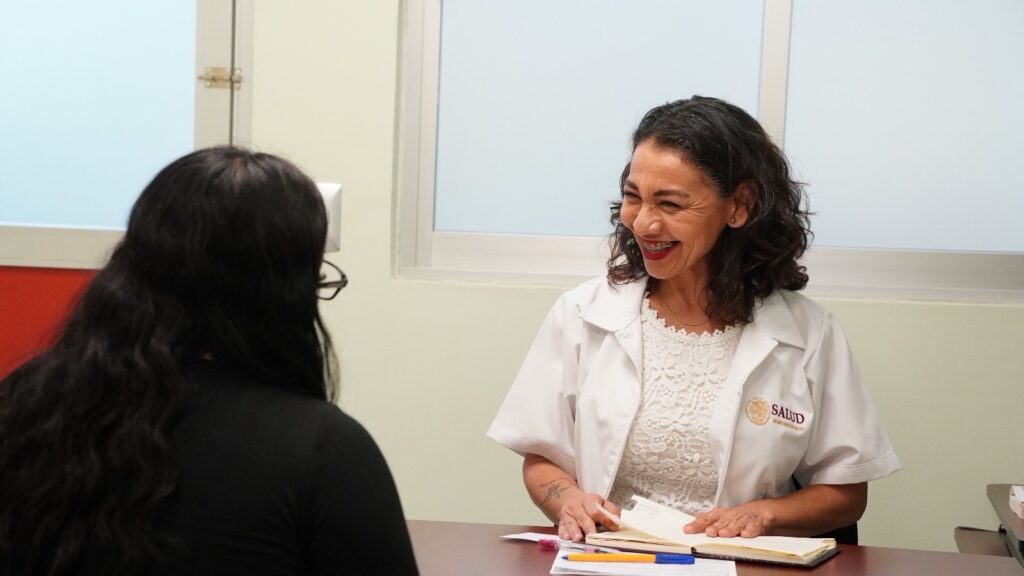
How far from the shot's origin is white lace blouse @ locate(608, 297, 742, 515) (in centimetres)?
208

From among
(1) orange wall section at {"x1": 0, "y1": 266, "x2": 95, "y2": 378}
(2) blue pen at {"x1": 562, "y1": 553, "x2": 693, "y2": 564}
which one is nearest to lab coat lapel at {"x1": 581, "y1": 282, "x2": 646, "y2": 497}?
(2) blue pen at {"x1": 562, "y1": 553, "x2": 693, "y2": 564}

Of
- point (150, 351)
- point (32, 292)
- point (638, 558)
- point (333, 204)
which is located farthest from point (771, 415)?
point (32, 292)

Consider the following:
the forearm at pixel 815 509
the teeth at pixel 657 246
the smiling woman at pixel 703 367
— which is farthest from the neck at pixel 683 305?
the forearm at pixel 815 509

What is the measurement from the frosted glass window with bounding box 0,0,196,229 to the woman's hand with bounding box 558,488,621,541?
68.7 inches

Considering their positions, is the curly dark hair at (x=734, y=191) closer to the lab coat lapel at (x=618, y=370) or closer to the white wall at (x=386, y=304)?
the lab coat lapel at (x=618, y=370)

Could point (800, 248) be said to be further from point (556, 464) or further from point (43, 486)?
point (43, 486)

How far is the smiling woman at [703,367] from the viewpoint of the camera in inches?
82.0

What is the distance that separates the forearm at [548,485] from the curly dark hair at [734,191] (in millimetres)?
449

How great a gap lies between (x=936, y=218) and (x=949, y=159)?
15 centimetres

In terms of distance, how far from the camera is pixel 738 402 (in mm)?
2070

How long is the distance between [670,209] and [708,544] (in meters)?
0.72

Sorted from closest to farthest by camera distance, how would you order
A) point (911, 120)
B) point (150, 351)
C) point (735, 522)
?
point (150, 351)
point (735, 522)
point (911, 120)

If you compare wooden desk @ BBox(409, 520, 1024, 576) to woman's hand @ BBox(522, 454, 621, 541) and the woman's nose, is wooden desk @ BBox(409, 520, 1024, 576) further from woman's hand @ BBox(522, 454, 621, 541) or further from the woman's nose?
the woman's nose

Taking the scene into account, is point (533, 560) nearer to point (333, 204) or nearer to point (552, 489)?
point (552, 489)
